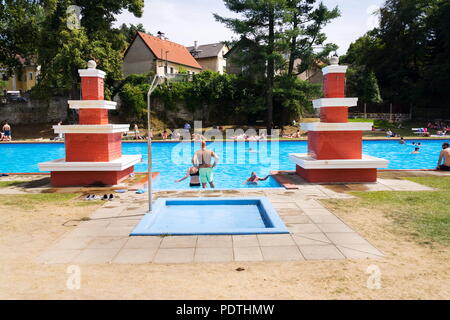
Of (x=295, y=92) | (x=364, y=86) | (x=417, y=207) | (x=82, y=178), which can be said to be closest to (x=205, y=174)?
(x=82, y=178)

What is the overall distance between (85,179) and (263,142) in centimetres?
1832

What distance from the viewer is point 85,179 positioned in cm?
1190

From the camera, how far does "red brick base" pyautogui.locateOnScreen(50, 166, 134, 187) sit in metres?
11.8

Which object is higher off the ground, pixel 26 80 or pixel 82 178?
pixel 26 80

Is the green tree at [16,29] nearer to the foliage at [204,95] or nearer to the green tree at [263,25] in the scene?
the foliage at [204,95]

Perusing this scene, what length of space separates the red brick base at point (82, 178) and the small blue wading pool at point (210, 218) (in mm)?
3390

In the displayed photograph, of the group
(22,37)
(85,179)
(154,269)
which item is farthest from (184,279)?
(22,37)

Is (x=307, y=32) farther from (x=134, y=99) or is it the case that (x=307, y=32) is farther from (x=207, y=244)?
(x=207, y=244)

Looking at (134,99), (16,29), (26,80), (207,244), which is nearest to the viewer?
(207,244)

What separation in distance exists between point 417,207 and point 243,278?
5619 millimetres

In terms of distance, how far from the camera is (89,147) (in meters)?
12.0

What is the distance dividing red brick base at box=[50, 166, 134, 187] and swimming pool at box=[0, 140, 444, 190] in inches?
95.7

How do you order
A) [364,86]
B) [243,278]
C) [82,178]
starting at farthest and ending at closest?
1. [364,86]
2. [82,178]
3. [243,278]

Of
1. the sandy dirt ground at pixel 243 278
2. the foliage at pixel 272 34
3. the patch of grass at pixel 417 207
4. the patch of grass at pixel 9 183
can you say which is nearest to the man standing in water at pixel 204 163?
the patch of grass at pixel 417 207
